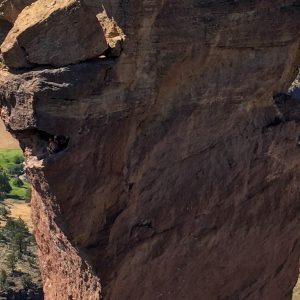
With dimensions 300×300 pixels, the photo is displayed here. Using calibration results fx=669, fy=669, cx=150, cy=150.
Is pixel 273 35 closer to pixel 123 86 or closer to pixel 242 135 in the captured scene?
pixel 242 135

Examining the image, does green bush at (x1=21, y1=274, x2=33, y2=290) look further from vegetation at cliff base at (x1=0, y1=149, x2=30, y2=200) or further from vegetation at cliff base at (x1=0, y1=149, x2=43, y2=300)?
vegetation at cliff base at (x1=0, y1=149, x2=30, y2=200)

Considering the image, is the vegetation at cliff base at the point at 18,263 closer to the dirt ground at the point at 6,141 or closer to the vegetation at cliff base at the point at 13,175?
the vegetation at cliff base at the point at 13,175

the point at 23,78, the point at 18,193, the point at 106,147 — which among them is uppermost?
the point at 23,78

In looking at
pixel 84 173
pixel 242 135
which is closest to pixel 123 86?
pixel 84 173

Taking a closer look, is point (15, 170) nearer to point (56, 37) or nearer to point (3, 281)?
point (3, 281)

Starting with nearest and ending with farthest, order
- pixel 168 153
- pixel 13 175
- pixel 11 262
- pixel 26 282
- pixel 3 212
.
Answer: pixel 168 153
pixel 26 282
pixel 11 262
pixel 3 212
pixel 13 175

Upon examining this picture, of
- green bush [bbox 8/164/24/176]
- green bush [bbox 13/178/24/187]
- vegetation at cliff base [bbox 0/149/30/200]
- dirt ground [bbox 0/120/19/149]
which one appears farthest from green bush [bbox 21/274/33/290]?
dirt ground [bbox 0/120/19/149]

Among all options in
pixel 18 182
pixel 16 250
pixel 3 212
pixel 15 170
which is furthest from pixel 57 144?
pixel 15 170
